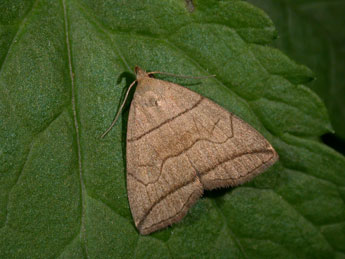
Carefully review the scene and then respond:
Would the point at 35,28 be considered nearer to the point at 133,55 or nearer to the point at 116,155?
the point at 133,55

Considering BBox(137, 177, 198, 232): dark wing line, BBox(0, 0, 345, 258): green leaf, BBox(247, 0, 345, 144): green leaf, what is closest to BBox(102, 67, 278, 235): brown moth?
BBox(137, 177, 198, 232): dark wing line

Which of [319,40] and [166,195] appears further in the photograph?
[319,40]

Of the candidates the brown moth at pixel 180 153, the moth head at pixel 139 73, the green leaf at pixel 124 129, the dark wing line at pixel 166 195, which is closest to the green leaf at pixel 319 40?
the green leaf at pixel 124 129

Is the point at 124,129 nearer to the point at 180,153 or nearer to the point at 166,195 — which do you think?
the point at 180,153

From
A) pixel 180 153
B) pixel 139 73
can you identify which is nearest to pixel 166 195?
pixel 180 153

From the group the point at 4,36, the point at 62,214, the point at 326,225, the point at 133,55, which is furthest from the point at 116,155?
the point at 326,225

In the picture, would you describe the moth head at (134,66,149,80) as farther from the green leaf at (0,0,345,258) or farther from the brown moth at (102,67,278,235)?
the green leaf at (0,0,345,258)
